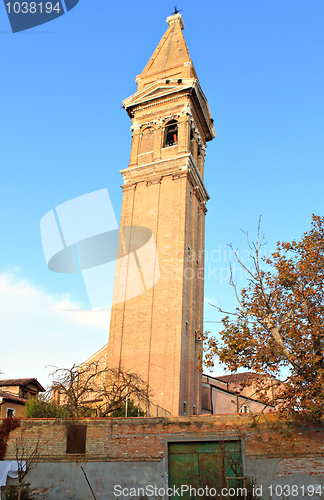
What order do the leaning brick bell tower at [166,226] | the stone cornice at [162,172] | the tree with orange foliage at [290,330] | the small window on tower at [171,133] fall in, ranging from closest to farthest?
the tree with orange foliage at [290,330] → the leaning brick bell tower at [166,226] → the stone cornice at [162,172] → the small window on tower at [171,133]

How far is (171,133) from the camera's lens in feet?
120

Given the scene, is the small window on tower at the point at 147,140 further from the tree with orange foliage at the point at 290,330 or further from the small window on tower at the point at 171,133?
the tree with orange foliage at the point at 290,330

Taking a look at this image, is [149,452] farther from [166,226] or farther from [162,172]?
[162,172]

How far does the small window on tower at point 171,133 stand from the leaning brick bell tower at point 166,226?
0.08 metres

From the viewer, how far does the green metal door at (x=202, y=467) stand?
46.5ft

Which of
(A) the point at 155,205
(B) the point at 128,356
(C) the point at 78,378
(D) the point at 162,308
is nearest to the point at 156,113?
(A) the point at 155,205

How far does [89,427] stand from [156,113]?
27.9 m

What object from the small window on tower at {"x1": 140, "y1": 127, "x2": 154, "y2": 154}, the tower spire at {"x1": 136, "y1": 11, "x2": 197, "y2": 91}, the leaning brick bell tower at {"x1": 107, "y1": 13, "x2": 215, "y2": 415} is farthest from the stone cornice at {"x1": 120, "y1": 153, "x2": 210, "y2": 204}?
the tower spire at {"x1": 136, "y1": 11, "x2": 197, "y2": 91}

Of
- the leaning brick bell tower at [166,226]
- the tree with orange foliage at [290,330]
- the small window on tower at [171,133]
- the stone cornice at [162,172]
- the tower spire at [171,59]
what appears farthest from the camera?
the tower spire at [171,59]

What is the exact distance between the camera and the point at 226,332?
14906 mm

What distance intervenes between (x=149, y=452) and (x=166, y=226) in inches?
740

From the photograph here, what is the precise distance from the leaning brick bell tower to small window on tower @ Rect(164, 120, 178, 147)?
85mm

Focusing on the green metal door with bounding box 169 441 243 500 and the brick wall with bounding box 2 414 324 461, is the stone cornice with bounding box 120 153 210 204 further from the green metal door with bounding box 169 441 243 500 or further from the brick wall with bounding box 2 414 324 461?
the green metal door with bounding box 169 441 243 500

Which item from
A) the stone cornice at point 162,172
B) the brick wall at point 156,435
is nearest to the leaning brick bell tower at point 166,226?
the stone cornice at point 162,172
